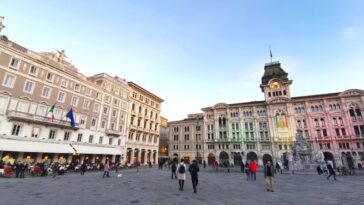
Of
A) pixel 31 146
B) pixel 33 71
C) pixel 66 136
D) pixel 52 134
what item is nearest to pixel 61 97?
pixel 33 71

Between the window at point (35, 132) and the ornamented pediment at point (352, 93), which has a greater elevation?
the ornamented pediment at point (352, 93)

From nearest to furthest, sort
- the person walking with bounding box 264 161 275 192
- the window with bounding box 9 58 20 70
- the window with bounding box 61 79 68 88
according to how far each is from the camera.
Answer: the person walking with bounding box 264 161 275 192, the window with bounding box 9 58 20 70, the window with bounding box 61 79 68 88

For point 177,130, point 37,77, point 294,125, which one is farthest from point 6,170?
point 294,125

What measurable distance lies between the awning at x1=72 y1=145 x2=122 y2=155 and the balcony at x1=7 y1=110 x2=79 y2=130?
13.8ft

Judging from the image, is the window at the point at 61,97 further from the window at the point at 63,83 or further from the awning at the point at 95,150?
the awning at the point at 95,150

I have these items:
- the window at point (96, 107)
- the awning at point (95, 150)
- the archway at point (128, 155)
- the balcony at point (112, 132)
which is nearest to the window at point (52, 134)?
the awning at point (95, 150)

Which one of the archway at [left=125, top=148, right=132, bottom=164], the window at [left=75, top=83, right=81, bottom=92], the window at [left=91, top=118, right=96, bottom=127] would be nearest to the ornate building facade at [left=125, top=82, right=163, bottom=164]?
the archway at [left=125, top=148, right=132, bottom=164]

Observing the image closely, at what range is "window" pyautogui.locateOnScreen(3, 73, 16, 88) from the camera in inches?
976

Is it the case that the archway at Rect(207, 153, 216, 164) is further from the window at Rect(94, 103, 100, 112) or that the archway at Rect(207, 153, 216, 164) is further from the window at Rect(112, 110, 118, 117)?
the window at Rect(94, 103, 100, 112)

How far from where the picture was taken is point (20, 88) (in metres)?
26.1

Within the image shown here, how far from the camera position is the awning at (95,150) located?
102 ft

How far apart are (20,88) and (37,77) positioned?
2.94 metres

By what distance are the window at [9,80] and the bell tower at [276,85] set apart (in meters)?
58.2

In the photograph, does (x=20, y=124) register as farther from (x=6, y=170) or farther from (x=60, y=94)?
(x=6, y=170)
